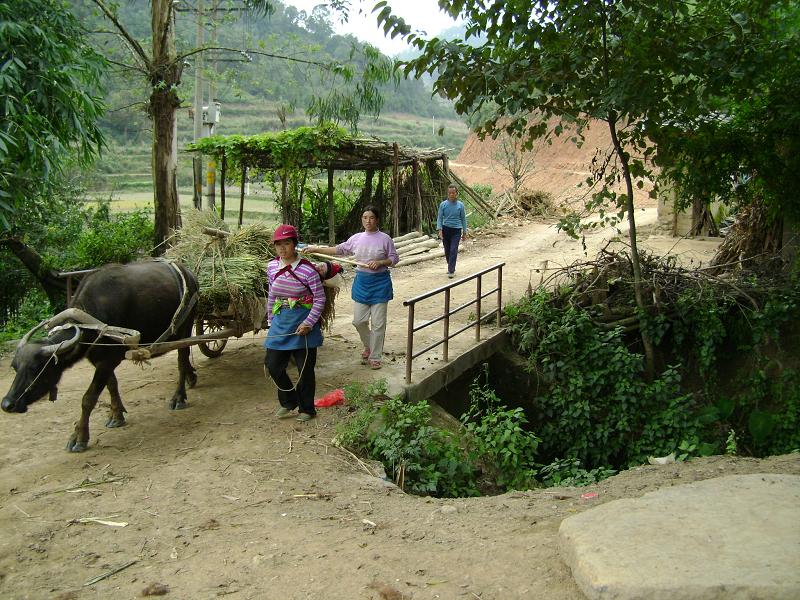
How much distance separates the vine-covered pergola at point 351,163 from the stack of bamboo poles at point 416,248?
81 centimetres

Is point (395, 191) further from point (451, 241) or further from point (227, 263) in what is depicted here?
point (227, 263)

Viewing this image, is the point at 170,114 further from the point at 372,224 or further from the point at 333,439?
the point at 333,439

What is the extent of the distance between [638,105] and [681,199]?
265 centimetres

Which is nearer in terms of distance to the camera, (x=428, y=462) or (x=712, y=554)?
(x=712, y=554)

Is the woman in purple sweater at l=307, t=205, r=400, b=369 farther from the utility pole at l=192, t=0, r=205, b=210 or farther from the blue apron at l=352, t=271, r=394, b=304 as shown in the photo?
the utility pole at l=192, t=0, r=205, b=210

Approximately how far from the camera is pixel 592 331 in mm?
8836

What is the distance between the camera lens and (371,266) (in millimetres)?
7117

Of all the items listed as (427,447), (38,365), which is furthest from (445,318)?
(38,365)

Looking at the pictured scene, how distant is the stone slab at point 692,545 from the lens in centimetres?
305

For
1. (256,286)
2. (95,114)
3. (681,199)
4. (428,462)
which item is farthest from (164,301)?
(681,199)

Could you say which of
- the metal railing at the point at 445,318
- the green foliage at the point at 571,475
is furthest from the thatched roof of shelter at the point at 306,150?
the green foliage at the point at 571,475

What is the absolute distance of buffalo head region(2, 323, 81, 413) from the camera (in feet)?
16.8

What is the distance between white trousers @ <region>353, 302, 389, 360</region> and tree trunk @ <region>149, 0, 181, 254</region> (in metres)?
5.83

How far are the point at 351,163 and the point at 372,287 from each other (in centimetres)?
970
